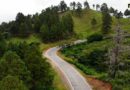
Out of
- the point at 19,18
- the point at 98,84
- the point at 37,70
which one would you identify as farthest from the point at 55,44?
the point at 37,70

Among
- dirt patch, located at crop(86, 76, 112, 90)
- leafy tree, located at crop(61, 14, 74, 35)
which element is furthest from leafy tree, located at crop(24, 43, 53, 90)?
leafy tree, located at crop(61, 14, 74, 35)

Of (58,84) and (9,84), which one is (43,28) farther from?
(9,84)

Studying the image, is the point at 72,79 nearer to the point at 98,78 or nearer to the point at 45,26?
the point at 98,78

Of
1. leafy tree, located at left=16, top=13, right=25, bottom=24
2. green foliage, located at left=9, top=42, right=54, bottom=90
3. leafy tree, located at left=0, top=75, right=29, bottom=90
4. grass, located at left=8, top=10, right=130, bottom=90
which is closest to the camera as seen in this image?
leafy tree, located at left=0, top=75, right=29, bottom=90

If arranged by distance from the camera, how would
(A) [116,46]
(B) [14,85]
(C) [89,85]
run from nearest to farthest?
(B) [14,85]
(A) [116,46]
(C) [89,85]

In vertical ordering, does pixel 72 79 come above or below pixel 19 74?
below

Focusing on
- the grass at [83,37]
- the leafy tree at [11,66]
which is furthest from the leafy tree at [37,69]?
the grass at [83,37]

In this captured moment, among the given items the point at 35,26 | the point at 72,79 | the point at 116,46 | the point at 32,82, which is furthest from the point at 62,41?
the point at 32,82

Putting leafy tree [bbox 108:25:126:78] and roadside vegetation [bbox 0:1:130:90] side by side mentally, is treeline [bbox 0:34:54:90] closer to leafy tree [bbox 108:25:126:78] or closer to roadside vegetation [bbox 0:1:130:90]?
roadside vegetation [bbox 0:1:130:90]

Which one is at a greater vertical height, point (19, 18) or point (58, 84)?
point (19, 18)
